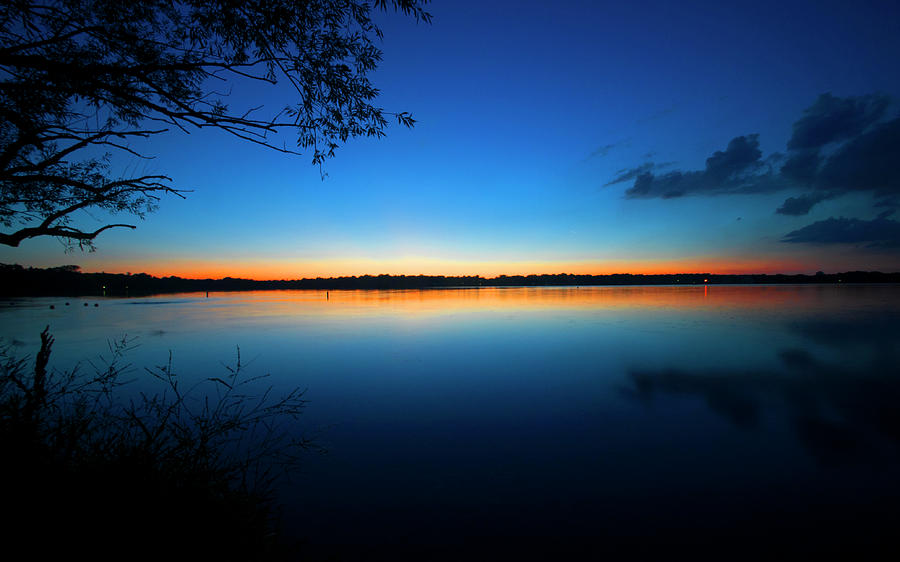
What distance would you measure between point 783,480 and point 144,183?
9.93 m

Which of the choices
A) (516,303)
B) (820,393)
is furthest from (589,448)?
(516,303)

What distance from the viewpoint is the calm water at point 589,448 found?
189 inches

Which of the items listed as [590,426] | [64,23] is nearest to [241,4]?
[64,23]

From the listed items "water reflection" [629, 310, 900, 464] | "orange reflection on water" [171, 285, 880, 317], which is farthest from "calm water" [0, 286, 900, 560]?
"orange reflection on water" [171, 285, 880, 317]

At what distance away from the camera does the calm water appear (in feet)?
15.8

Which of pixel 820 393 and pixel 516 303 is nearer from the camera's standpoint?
pixel 820 393

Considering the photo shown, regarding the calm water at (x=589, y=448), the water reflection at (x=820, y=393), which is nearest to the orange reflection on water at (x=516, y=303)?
the calm water at (x=589, y=448)

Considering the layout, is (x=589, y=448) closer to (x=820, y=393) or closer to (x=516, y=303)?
(x=820, y=393)

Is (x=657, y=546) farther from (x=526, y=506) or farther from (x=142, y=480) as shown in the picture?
(x=142, y=480)

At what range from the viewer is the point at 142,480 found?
3668mm

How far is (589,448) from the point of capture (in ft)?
23.3

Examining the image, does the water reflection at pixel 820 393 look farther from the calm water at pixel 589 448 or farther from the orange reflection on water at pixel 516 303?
the orange reflection on water at pixel 516 303

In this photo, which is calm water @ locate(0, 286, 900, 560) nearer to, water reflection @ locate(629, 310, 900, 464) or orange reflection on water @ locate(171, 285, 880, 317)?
water reflection @ locate(629, 310, 900, 464)

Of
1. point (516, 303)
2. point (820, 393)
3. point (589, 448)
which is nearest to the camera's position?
point (589, 448)
